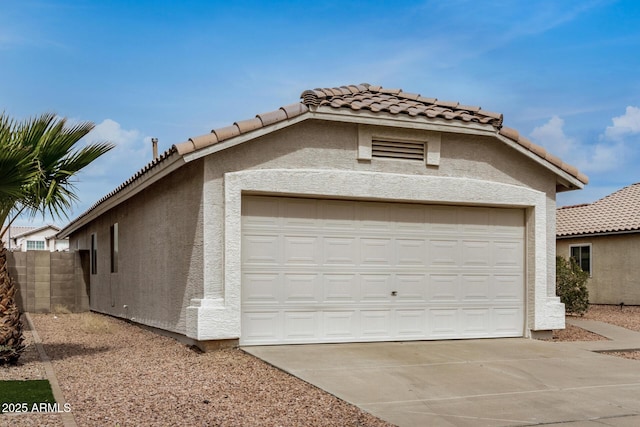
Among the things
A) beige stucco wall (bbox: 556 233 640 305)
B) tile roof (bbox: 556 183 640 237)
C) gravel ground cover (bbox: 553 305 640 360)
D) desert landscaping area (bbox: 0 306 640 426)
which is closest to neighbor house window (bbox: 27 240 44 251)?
tile roof (bbox: 556 183 640 237)

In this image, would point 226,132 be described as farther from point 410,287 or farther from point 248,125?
point 410,287

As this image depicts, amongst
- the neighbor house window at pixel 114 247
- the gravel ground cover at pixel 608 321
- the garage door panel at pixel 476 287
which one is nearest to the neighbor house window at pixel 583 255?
the gravel ground cover at pixel 608 321

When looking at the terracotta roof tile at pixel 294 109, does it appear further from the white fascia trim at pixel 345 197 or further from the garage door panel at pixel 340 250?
the garage door panel at pixel 340 250

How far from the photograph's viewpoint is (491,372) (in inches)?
385

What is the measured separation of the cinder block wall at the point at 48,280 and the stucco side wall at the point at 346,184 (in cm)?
1223

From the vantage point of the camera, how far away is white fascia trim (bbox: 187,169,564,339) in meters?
11.1

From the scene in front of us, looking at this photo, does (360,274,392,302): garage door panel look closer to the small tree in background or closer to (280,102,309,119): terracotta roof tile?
(280,102,309,119): terracotta roof tile

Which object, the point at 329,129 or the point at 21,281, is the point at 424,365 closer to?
the point at 329,129

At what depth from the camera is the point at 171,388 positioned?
8625 mm

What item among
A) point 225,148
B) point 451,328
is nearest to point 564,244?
point 451,328

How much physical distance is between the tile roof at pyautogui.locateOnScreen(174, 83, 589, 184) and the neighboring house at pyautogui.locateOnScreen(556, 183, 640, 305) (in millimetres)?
11168

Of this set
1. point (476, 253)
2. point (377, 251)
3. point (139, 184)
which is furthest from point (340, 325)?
point (139, 184)

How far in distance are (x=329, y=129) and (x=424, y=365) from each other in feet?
13.7

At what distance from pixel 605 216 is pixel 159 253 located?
57.3 ft
